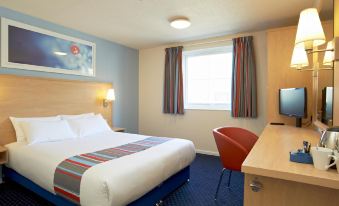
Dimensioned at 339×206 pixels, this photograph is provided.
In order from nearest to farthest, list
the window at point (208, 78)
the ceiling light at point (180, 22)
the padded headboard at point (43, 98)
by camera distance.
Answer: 1. the padded headboard at point (43, 98)
2. the ceiling light at point (180, 22)
3. the window at point (208, 78)

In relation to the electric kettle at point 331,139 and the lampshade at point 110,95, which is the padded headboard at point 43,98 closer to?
the lampshade at point 110,95

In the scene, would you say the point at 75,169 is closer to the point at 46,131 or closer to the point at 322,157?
the point at 46,131

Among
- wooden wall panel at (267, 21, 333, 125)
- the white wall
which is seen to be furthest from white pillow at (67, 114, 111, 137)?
wooden wall panel at (267, 21, 333, 125)

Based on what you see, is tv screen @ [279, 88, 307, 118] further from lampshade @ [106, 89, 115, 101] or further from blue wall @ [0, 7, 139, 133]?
blue wall @ [0, 7, 139, 133]

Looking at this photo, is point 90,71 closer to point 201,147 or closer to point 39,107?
point 39,107

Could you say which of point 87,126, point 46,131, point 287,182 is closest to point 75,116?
point 87,126

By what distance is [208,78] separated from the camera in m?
4.16

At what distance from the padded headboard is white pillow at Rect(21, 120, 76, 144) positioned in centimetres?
25

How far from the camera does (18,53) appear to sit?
278 cm

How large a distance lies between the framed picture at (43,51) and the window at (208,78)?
6.49 feet

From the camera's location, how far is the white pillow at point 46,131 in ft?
8.27

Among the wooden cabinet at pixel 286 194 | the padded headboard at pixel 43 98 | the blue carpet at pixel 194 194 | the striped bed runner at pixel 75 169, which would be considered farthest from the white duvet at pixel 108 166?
the wooden cabinet at pixel 286 194

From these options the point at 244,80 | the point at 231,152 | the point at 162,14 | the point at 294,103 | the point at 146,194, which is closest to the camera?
the point at 146,194

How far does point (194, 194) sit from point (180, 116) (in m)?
2.11
